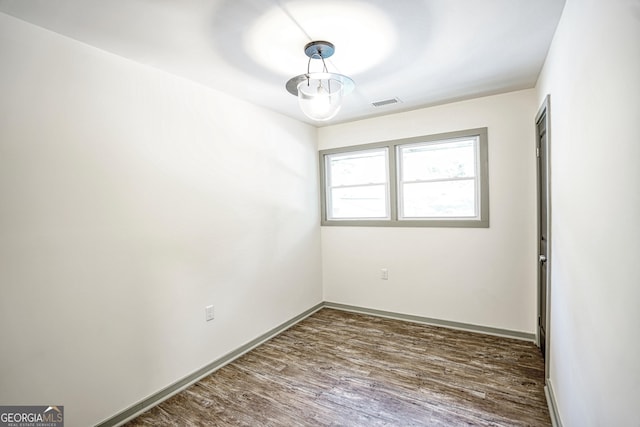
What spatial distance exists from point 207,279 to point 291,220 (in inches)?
52.2

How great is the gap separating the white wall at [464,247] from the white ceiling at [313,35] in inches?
23.5

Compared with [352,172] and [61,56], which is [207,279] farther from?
[352,172]

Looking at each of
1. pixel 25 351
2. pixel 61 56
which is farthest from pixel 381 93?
pixel 25 351

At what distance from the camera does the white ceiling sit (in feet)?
5.54

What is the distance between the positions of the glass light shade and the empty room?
0.01 meters

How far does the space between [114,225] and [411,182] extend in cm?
306

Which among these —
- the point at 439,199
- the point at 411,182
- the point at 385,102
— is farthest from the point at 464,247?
the point at 385,102

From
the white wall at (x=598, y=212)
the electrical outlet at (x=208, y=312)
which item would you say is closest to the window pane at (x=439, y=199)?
the white wall at (x=598, y=212)

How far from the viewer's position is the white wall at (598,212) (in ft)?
2.99

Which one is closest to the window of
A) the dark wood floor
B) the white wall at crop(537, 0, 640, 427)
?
the dark wood floor

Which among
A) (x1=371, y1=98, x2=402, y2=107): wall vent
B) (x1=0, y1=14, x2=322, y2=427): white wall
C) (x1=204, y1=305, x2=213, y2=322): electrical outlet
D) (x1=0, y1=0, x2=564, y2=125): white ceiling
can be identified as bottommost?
(x1=204, y1=305, x2=213, y2=322): electrical outlet

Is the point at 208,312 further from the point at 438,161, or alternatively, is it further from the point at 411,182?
the point at 438,161

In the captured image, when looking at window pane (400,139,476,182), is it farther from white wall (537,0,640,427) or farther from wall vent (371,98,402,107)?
white wall (537,0,640,427)

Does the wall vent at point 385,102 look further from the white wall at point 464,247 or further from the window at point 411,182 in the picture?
the window at point 411,182
